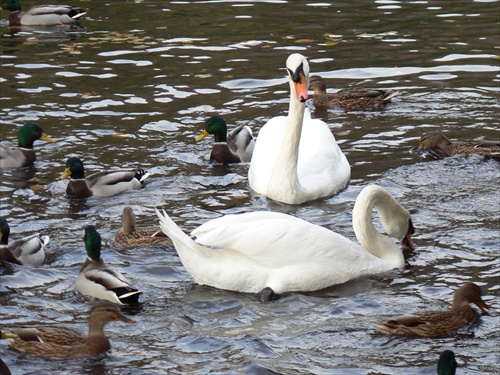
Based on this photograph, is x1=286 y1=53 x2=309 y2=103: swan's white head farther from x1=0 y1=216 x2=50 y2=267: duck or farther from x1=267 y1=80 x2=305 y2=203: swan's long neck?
x1=0 y1=216 x2=50 y2=267: duck

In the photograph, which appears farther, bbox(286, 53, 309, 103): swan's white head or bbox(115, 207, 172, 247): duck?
bbox(286, 53, 309, 103): swan's white head

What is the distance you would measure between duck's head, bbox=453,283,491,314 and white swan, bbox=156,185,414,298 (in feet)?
3.83

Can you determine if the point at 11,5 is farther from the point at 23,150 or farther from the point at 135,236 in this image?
the point at 135,236

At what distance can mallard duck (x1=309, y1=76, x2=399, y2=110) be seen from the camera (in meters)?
14.7

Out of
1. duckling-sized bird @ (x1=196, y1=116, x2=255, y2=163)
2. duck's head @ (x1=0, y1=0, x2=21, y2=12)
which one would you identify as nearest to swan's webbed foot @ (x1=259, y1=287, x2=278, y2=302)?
duckling-sized bird @ (x1=196, y1=116, x2=255, y2=163)

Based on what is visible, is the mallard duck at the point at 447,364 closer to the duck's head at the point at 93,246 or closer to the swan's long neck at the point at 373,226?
the swan's long neck at the point at 373,226

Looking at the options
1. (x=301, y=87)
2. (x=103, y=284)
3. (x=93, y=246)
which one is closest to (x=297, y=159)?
(x=301, y=87)

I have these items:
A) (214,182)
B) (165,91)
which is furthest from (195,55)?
(214,182)

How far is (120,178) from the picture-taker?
467 inches

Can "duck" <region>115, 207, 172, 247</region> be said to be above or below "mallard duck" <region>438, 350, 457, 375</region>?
below

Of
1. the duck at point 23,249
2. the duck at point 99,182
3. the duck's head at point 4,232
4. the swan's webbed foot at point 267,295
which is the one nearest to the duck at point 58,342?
the swan's webbed foot at point 267,295

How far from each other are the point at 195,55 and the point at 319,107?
8.51 ft

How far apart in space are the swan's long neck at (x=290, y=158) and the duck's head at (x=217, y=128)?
1.59m

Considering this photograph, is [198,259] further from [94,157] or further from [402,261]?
[94,157]
